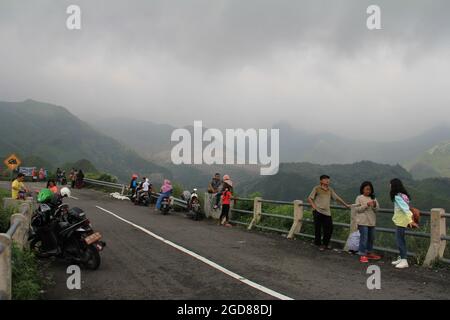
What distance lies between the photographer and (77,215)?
8.38 meters

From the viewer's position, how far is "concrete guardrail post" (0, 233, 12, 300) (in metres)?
5.31

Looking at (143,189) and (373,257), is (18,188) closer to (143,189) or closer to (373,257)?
(143,189)

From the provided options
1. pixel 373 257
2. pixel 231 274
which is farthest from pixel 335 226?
pixel 231 274

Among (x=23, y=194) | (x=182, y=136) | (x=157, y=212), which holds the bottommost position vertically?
(x=157, y=212)

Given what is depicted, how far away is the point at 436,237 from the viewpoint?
29.1ft

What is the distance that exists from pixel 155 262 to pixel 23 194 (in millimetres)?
8194

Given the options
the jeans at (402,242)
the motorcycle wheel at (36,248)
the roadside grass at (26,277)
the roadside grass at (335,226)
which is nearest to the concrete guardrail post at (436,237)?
the roadside grass at (335,226)

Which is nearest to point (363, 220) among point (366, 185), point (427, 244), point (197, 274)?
point (366, 185)

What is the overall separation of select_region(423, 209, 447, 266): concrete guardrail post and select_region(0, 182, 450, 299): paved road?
1.25 ft

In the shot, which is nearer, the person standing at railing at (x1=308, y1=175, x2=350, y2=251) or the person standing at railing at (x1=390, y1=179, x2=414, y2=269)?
the person standing at railing at (x1=390, y1=179, x2=414, y2=269)

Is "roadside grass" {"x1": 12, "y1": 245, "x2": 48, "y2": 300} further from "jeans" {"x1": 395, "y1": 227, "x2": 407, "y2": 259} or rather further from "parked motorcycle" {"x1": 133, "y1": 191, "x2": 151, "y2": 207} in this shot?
"parked motorcycle" {"x1": 133, "y1": 191, "x2": 151, "y2": 207}

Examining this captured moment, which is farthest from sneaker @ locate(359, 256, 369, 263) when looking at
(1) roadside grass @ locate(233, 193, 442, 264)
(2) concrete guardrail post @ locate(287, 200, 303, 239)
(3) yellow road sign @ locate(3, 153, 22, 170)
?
(3) yellow road sign @ locate(3, 153, 22, 170)

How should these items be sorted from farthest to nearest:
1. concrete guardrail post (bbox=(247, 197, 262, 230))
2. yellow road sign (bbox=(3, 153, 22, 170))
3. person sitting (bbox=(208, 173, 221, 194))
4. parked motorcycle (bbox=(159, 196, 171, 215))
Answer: yellow road sign (bbox=(3, 153, 22, 170)), parked motorcycle (bbox=(159, 196, 171, 215)), person sitting (bbox=(208, 173, 221, 194)), concrete guardrail post (bbox=(247, 197, 262, 230))
